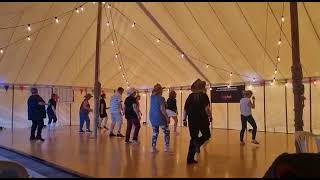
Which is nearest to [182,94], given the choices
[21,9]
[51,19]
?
[51,19]

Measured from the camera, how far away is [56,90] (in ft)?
48.5

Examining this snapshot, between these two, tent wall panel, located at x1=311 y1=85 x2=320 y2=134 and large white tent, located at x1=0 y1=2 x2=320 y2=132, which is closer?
large white tent, located at x1=0 y1=2 x2=320 y2=132

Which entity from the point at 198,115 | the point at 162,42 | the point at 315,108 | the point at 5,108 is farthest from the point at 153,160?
the point at 5,108

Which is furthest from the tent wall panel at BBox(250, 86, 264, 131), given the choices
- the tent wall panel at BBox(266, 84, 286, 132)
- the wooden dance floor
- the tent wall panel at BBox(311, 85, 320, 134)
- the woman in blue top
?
the woman in blue top

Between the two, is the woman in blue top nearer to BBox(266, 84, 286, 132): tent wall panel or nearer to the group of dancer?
the group of dancer

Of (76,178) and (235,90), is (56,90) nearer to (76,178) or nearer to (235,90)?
(235,90)

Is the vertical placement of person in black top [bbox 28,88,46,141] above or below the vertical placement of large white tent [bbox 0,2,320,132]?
below

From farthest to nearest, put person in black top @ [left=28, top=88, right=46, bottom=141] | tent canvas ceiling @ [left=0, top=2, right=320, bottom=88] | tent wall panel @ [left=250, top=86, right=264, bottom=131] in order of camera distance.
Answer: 1. tent wall panel @ [left=250, top=86, right=264, bottom=131]
2. tent canvas ceiling @ [left=0, top=2, right=320, bottom=88]
3. person in black top @ [left=28, top=88, right=46, bottom=141]

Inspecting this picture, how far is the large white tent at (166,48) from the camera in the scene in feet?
31.1

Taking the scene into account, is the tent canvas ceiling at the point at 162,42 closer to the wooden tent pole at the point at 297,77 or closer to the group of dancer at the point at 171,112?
the group of dancer at the point at 171,112

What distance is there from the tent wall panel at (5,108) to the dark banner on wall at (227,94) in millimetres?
7553

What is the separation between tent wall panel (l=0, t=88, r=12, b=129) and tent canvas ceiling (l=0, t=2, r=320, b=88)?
0.56 meters

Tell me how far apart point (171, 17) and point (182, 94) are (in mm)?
4848

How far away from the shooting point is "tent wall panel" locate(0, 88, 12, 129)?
13070 mm
